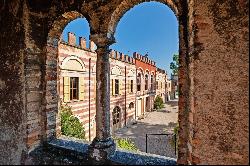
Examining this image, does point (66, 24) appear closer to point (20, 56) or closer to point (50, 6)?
point (50, 6)

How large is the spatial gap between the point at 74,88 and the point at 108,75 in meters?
9.58

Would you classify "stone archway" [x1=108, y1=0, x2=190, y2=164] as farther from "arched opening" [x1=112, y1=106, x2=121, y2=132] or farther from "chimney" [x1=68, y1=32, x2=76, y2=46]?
"arched opening" [x1=112, y1=106, x2=121, y2=132]

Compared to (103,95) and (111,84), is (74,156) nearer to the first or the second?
(103,95)

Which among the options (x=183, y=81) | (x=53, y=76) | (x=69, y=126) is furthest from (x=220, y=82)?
(x=69, y=126)

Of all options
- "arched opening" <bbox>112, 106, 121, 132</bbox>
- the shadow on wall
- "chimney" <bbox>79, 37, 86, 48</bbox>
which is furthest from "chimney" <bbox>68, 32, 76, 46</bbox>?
"arched opening" <bbox>112, 106, 121, 132</bbox>

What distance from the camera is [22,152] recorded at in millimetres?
3588

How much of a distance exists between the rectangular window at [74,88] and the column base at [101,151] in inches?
374

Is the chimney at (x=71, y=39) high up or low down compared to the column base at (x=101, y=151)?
up

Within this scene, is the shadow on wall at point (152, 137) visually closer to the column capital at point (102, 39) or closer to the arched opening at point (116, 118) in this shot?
the arched opening at point (116, 118)

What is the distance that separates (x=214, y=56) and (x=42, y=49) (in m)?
2.70

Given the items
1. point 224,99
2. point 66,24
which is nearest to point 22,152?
point 66,24

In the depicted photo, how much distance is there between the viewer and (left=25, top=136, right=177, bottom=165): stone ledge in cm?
314

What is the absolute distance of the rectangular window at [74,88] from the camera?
494 inches

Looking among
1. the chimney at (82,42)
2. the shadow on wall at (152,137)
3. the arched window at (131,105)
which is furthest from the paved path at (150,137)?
the chimney at (82,42)
